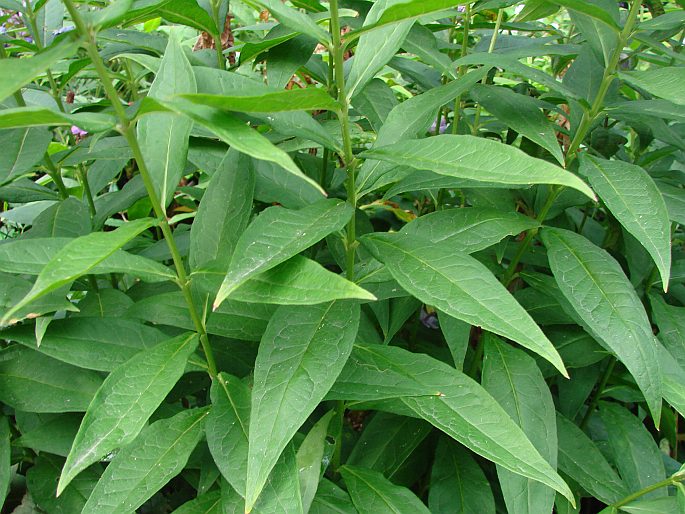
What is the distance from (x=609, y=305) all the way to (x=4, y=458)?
3.30ft

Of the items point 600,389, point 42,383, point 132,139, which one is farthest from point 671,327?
point 42,383

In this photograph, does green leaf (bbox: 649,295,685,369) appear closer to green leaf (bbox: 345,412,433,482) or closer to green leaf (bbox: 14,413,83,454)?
green leaf (bbox: 345,412,433,482)

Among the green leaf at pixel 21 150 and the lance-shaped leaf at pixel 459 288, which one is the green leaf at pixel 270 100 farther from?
the green leaf at pixel 21 150

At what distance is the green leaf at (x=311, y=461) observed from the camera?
37.4 inches

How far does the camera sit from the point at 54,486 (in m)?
1.16

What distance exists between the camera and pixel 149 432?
0.94 meters

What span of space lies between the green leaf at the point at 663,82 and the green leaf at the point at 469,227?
0.89 ft

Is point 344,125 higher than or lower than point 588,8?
lower

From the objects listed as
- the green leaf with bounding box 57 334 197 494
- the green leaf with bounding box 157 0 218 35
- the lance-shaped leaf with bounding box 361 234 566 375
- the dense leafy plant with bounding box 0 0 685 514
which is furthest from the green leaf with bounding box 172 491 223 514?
the green leaf with bounding box 157 0 218 35

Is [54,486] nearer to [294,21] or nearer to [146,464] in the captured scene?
[146,464]

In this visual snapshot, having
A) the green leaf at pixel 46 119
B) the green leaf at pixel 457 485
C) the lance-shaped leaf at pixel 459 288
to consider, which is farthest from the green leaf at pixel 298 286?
the green leaf at pixel 457 485

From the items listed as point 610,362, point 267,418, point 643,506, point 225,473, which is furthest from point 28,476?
point 610,362

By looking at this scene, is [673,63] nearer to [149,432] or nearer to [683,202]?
[683,202]

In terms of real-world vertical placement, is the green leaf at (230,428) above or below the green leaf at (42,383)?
above
